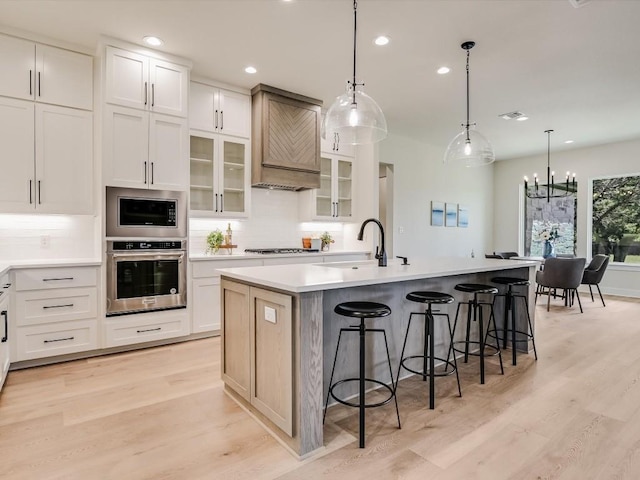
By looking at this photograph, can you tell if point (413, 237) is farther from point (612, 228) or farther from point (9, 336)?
point (9, 336)

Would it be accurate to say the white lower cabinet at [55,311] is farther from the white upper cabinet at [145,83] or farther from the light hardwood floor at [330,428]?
the white upper cabinet at [145,83]

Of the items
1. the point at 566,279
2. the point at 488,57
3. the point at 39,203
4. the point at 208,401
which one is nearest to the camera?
the point at 208,401

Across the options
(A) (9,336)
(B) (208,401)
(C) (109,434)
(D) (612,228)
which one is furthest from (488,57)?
(D) (612,228)

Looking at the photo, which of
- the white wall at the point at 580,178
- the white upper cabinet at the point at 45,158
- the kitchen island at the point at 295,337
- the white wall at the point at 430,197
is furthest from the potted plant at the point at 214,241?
the white wall at the point at 580,178

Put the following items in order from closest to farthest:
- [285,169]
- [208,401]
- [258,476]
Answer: [258,476] → [208,401] → [285,169]

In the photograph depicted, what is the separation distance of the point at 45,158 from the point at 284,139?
2.42 metres

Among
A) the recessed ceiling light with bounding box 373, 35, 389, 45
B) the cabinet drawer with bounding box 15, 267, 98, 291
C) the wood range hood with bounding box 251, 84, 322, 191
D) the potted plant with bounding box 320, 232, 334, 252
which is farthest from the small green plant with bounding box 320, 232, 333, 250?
the cabinet drawer with bounding box 15, 267, 98, 291

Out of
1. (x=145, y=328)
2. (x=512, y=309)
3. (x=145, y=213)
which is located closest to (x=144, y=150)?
(x=145, y=213)

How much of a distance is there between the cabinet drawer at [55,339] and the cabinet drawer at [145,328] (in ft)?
0.46

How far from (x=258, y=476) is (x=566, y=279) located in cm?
538

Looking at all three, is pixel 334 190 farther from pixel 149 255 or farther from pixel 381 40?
pixel 149 255

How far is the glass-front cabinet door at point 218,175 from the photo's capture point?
4250 mm

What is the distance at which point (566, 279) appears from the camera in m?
5.46

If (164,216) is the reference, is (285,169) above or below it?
above
